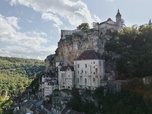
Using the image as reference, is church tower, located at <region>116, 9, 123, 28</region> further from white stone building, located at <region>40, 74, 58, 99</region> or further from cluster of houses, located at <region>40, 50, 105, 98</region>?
white stone building, located at <region>40, 74, 58, 99</region>

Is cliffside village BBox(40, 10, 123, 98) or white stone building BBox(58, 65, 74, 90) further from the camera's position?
white stone building BBox(58, 65, 74, 90)

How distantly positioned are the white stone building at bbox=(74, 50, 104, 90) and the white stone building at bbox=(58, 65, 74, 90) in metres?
1.18

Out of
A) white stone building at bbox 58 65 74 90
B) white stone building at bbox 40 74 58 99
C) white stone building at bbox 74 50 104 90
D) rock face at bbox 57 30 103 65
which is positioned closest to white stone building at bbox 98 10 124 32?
rock face at bbox 57 30 103 65

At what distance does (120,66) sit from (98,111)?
11737 mm

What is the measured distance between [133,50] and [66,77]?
16.4 m

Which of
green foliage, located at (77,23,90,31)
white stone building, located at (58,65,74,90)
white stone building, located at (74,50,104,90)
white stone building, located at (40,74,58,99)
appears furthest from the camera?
green foliage, located at (77,23,90,31)

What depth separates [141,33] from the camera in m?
57.4

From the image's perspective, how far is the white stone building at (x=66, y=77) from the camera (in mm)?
57188

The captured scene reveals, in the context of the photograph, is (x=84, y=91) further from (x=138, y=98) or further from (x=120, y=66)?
(x=138, y=98)

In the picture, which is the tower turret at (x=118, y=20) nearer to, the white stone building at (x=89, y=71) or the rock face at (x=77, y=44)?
the rock face at (x=77, y=44)

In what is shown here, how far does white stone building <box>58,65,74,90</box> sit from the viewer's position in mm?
57188

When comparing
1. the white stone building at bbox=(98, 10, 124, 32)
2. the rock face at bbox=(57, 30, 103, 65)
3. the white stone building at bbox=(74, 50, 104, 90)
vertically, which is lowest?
the white stone building at bbox=(74, 50, 104, 90)

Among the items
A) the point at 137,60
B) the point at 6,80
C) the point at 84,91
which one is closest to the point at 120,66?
the point at 137,60

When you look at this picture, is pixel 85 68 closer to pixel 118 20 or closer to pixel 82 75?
pixel 82 75
